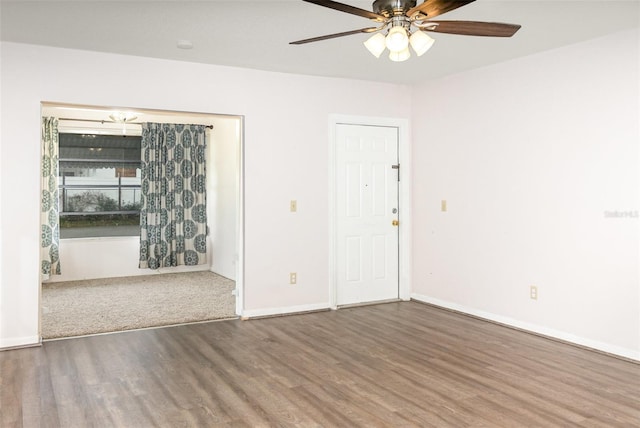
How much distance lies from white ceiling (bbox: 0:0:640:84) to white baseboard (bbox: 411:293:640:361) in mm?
2380

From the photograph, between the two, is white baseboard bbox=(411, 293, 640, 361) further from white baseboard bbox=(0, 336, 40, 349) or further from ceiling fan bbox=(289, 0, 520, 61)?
white baseboard bbox=(0, 336, 40, 349)

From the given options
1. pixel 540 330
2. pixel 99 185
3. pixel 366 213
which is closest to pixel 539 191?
pixel 540 330

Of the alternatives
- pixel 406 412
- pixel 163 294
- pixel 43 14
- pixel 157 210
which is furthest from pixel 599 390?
pixel 157 210

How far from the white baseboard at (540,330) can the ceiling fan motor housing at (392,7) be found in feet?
9.95

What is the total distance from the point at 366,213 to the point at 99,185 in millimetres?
4335

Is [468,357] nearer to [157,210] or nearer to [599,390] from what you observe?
[599,390]

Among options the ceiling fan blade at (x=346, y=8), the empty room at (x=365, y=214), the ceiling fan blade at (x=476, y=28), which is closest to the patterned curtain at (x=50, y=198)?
the empty room at (x=365, y=214)

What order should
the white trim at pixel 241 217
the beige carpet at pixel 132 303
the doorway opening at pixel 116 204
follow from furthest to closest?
the doorway opening at pixel 116 204 < the white trim at pixel 241 217 < the beige carpet at pixel 132 303

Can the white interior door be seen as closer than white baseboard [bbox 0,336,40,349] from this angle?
No

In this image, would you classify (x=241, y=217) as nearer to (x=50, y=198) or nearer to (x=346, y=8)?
(x=346, y=8)

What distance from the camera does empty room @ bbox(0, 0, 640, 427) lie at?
3113 mm

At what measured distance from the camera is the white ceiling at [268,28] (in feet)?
10.9

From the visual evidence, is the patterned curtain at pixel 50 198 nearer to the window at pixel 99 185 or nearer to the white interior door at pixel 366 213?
the window at pixel 99 185

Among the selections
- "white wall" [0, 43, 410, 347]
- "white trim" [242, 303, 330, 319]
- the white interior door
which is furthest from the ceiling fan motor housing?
"white trim" [242, 303, 330, 319]
